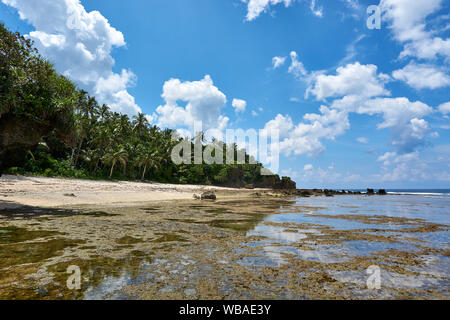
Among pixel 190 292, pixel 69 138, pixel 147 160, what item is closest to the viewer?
pixel 190 292

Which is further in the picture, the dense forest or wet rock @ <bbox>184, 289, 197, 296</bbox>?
the dense forest

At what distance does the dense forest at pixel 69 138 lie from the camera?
1407cm

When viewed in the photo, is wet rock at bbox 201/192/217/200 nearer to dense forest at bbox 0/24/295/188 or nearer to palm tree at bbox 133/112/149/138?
dense forest at bbox 0/24/295/188

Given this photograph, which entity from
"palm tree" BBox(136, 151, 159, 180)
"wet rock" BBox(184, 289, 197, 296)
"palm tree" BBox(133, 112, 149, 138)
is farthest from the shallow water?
"palm tree" BBox(133, 112, 149, 138)

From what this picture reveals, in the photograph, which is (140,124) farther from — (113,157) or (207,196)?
(207,196)

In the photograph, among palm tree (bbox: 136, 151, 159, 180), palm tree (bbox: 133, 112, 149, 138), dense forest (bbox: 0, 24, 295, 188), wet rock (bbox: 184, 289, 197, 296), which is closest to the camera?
wet rock (bbox: 184, 289, 197, 296)

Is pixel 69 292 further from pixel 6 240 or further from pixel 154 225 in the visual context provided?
pixel 154 225

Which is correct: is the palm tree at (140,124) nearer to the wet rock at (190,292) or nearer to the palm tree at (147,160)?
the palm tree at (147,160)

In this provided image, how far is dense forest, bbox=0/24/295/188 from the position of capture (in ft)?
46.2

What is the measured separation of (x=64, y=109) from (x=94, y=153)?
3682cm

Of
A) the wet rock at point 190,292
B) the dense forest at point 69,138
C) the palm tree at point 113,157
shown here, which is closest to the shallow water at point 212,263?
the wet rock at point 190,292

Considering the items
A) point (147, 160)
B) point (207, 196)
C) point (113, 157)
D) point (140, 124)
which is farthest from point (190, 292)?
point (140, 124)

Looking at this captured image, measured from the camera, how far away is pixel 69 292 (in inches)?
150

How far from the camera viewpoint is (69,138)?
54.5 ft
